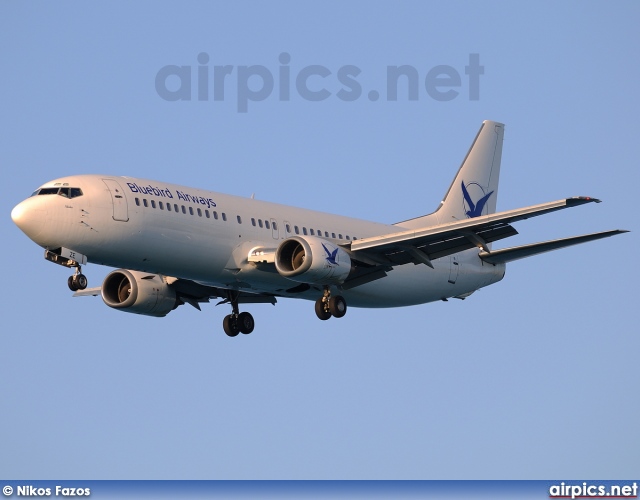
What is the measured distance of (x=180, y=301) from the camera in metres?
61.3

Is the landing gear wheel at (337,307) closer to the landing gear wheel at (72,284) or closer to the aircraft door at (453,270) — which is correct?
the aircraft door at (453,270)

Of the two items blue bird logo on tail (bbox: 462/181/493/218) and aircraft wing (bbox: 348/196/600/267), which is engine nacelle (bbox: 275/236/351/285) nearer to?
aircraft wing (bbox: 348/196/600/267)

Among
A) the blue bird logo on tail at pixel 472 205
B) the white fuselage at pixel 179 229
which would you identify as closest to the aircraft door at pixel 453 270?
the white fuselage at pixel 179 229

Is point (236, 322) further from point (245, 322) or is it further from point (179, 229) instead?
point (179, 229)

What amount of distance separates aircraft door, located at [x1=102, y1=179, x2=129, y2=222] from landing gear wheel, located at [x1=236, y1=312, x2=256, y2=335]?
1039 centimetres

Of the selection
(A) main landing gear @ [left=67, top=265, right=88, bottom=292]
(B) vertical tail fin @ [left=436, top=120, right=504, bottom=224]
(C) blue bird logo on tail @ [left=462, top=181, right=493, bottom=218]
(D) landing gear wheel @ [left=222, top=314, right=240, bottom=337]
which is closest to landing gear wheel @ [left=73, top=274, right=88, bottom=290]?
(A) main landing gear @ [left=67, top=265, right=88, bottom=292]

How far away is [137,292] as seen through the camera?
59.4 metres

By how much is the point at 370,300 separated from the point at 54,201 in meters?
15.6

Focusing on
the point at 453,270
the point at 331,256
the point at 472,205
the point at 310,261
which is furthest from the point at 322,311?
the point at 472,205

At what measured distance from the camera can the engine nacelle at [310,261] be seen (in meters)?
54.7

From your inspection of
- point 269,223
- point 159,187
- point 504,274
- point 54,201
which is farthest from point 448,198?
point 54,201

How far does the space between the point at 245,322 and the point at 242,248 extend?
6.43 metres

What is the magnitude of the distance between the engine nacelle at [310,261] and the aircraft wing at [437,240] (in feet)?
6.44

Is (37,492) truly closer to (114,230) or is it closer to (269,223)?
(114,230)
